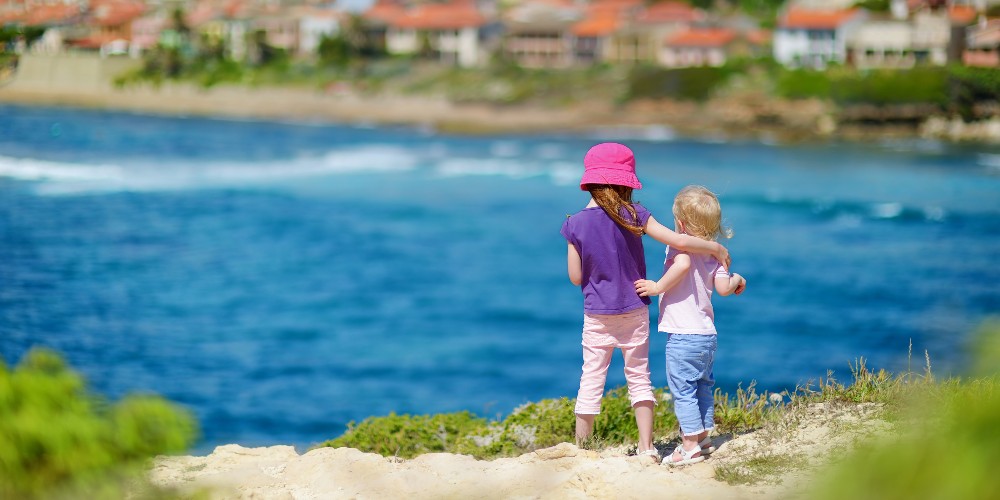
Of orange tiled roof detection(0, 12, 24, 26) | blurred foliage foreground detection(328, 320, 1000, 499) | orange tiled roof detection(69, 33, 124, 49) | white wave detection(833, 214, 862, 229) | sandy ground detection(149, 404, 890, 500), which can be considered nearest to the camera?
blurred foliage foreground detection(328, 320, 1000, 499)

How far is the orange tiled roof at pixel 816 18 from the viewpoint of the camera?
276 ft

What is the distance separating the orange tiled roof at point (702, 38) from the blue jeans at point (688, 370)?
280ft

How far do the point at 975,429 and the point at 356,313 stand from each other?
2172 cm

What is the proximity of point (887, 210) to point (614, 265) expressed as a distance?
115 ft

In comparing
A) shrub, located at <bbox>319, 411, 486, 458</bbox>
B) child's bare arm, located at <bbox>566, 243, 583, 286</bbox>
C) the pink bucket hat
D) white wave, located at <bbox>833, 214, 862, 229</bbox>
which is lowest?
white wave, located at <bbox>833, 214, 862, 229</bbox>

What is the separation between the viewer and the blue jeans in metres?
5.97

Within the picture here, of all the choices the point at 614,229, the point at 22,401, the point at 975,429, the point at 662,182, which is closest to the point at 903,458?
the point at 975,429

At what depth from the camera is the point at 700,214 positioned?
5.95 meters

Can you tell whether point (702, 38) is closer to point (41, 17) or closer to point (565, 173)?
point (565, 173)

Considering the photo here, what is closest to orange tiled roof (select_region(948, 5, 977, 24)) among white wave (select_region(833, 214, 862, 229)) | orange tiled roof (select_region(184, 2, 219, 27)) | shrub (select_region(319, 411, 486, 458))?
white wave (select_region(833, 214, 862, 229))

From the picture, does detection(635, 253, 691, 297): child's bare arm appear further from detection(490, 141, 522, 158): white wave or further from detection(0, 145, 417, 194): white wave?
detection(490, 141, 522, 158): white wave

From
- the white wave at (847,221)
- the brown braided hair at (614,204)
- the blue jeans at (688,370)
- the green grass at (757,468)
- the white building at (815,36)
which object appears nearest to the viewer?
the green grass at (757,468)

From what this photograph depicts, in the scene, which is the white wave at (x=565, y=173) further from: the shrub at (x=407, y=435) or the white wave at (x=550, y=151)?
the shrub at (x=407, y=435)

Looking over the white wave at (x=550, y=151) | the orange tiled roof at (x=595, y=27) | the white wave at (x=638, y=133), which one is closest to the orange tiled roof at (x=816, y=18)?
the orange tiled roof at (x=595, y=27)
